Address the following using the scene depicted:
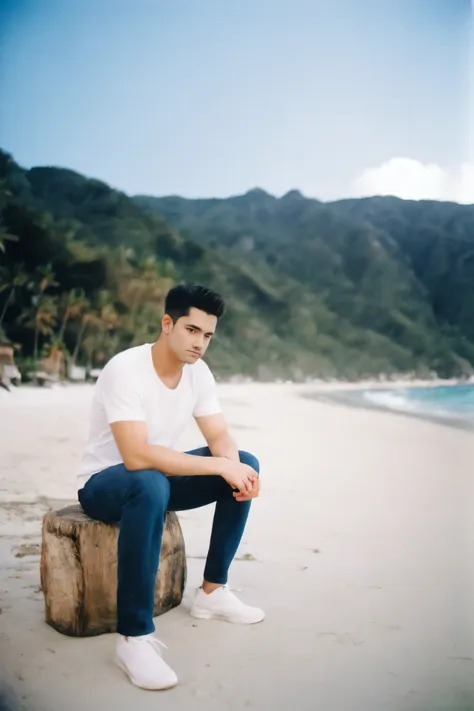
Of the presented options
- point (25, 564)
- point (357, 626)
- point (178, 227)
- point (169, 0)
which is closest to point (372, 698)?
point (357, 626)

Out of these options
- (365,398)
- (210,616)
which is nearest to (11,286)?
(210,616)

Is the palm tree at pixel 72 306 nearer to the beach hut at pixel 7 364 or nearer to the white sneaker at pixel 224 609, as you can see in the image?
the beach hut at pixel 7 364

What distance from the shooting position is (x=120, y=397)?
1397 mm

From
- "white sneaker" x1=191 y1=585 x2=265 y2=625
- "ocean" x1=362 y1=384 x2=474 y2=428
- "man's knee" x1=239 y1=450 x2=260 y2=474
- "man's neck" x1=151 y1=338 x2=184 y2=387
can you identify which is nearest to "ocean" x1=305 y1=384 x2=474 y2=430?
"ocean" x1=362 y1=384 x2=474 y2=428

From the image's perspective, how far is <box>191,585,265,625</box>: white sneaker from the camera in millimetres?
1558

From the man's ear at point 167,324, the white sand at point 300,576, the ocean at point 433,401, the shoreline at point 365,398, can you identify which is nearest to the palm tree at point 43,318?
the white sand at point 300,576

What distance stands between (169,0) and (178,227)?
81cm

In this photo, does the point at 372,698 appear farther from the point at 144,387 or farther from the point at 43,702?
the point at 144,387

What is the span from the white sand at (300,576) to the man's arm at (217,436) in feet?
0.99

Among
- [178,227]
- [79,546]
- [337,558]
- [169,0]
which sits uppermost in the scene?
[169,0]

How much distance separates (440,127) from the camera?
1.96 metres

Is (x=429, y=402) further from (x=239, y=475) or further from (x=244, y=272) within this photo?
(x=239, y=475)

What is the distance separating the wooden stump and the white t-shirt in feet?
0.43

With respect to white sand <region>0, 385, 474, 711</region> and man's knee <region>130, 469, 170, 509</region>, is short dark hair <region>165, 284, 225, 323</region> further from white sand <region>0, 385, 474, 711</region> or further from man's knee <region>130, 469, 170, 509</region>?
white sand <region>0, 385, 474, 711</region>
